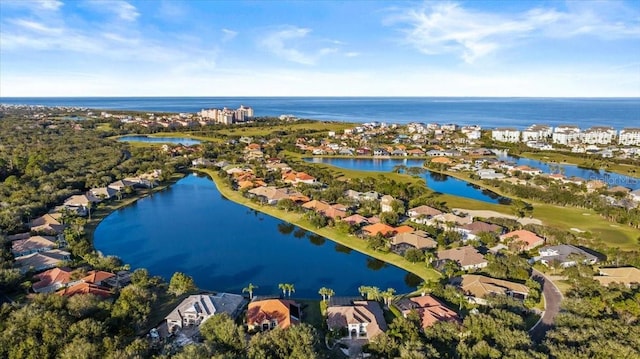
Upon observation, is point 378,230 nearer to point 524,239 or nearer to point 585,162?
point 524,239

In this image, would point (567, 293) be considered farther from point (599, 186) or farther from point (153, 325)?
point (599, 186)

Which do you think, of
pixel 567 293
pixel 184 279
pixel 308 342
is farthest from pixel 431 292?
pixel 184 279

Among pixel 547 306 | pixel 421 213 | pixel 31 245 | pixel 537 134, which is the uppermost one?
pixel 537 134

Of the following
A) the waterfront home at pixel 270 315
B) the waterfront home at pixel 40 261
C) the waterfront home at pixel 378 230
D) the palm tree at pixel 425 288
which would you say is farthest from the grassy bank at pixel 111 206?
the palm tree at pixel 425 288

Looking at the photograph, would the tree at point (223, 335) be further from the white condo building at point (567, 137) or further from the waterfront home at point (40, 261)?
the white condo building at point (567, 137)

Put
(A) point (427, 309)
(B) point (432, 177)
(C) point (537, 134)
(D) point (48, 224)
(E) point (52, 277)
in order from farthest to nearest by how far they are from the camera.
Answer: (C) point (537, 134) < (B) point (432, 177) < (D) point (48, 224) < (E) point (52, 277) < (A) point (427, 309)

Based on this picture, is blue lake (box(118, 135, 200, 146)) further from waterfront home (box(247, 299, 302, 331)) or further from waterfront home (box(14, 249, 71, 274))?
waterfront home (box(247, 299, 302, 331))

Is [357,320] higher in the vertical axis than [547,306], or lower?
higher

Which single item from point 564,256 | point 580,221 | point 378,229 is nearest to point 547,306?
point 564,256
